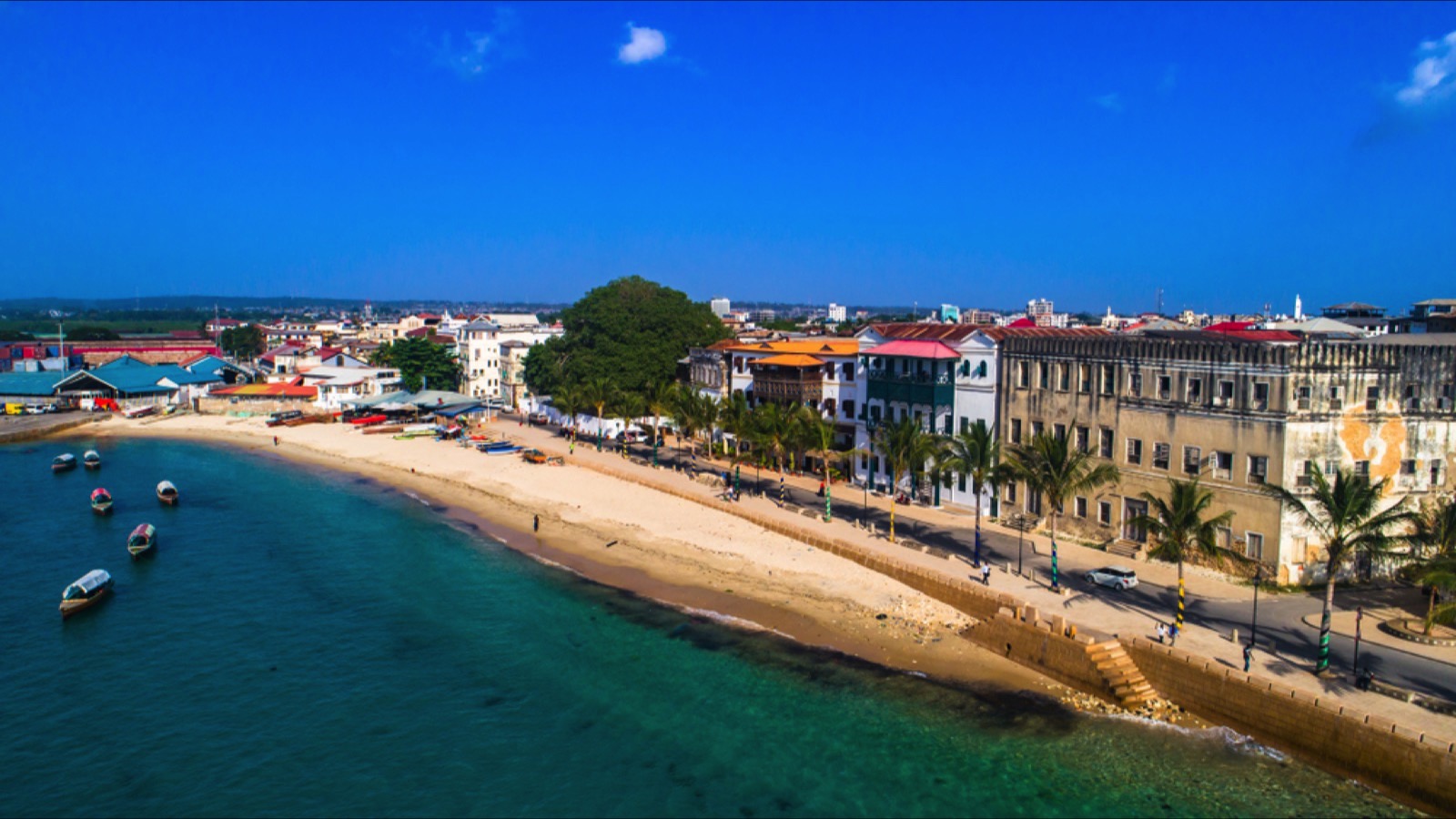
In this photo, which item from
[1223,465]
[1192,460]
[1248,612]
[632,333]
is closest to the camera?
[1248,612]

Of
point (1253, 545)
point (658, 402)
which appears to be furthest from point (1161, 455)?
point (658, 402)

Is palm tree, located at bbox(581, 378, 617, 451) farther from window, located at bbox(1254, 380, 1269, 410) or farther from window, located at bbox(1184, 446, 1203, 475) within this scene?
window, located at bbox(1254, 380, 1269, 410)

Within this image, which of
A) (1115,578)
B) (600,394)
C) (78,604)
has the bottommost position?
(78,604)

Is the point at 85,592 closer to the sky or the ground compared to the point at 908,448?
closer to the ground

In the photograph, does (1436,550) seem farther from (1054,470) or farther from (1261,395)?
(1054,470)

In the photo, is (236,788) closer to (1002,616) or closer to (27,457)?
(1002,616)

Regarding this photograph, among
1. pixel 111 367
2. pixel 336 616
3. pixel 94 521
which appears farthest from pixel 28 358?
pixel 336 616

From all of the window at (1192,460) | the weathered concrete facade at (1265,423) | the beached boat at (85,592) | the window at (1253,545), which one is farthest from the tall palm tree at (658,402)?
the window at (1253,545)
